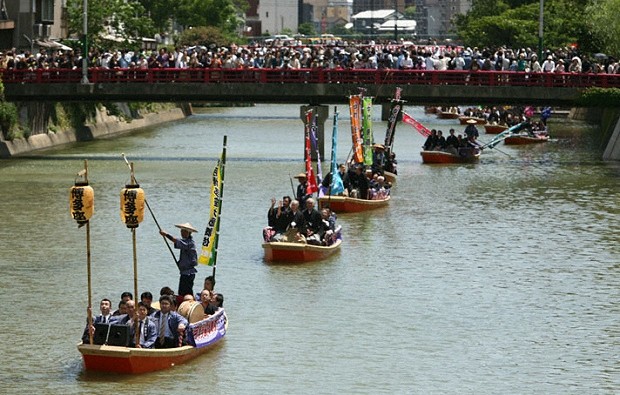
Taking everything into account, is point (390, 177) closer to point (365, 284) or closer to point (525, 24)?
point (365, 284)

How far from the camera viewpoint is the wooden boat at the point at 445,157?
223ft

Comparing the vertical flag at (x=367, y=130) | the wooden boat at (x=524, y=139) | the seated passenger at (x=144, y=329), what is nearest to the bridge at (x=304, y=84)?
the vertical flag at (x=367, y=130)

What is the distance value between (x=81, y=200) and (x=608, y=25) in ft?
193

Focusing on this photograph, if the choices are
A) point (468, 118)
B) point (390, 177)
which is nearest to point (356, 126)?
point (390, 177)

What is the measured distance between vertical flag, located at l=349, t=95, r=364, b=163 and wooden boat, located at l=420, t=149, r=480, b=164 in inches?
422

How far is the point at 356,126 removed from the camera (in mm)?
55188

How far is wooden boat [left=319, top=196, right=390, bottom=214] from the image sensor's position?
159ft

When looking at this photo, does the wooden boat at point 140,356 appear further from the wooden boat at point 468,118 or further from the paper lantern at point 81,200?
the wooden boat at point 468,118

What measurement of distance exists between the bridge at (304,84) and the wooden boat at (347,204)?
51.6 ft

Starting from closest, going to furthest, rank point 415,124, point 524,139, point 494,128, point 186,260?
point 186,260 < point 415,124 < point 524,139 < point 494,128

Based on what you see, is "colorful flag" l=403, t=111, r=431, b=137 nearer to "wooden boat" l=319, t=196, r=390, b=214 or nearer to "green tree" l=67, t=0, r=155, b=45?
"wooden boat" l=319, t=196, r=390, b=214

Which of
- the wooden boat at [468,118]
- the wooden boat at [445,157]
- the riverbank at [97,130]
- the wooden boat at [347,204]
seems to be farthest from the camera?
the wooden boat at [468,118]

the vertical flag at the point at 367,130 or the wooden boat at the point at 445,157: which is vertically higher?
the vertical flag at the point at 367,130

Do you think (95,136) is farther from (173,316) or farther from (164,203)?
(173,316)
